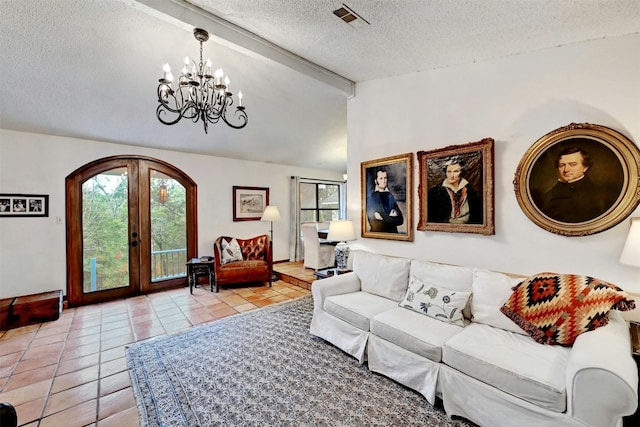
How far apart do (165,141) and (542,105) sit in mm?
4808

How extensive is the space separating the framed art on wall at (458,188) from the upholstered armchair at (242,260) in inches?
118

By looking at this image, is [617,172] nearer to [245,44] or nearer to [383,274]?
[383,274]

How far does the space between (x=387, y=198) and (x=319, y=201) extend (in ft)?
13.8

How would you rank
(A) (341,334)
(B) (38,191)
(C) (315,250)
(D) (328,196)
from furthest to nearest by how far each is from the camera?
(D) (328,196), (C) (315,250), (B) (38,191), (A) (341,334)

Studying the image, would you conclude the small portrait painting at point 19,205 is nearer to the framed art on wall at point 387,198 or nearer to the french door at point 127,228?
the french door at point 127,228

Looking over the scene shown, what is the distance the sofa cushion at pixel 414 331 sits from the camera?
6.04 feet

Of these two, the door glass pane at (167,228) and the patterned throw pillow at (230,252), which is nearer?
the door glass pane at (167,228)

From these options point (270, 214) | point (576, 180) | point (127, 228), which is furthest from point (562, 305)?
point (127, 228)

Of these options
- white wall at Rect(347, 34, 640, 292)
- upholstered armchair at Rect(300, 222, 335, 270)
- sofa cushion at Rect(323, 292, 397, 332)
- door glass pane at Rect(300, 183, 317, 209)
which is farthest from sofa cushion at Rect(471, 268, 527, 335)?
door glass pane at Rect(300, 183, 317, 209)

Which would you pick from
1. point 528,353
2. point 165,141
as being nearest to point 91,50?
point 165,141

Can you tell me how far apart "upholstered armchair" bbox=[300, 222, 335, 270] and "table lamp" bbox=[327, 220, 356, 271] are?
6.19 ft

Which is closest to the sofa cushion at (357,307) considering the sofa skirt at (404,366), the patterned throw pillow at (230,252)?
the sofa skirt at (404,366)

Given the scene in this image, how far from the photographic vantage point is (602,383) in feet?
3.97

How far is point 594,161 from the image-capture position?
188cm
